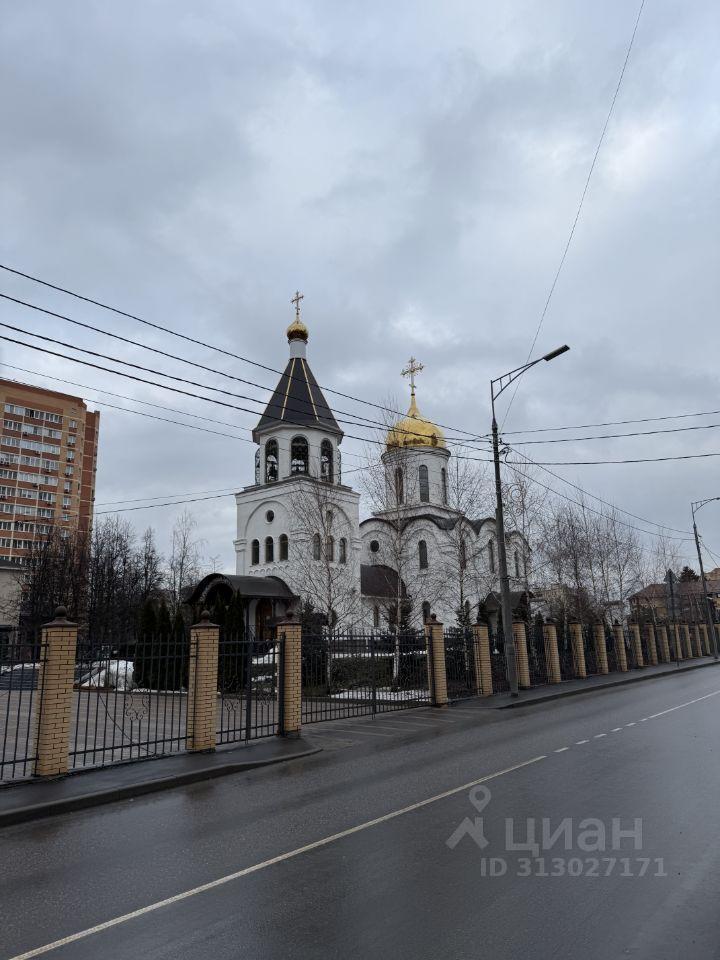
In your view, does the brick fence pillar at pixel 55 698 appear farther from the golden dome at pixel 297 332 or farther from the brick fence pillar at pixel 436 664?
the golden dome at pixel 297 332

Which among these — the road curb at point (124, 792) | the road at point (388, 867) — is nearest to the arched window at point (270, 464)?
the road curb at point (124, 792)

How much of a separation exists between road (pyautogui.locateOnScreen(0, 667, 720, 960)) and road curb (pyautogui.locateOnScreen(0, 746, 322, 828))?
8.6 inches

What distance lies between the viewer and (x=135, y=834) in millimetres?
6402

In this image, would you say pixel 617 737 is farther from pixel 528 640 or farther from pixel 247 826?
pixel 528 640

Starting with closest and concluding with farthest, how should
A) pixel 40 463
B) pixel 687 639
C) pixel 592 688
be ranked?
pixel 592 688 < pixel 687 639 < pixel 40 463

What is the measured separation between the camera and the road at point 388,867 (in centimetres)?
380

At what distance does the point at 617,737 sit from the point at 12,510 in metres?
75.8

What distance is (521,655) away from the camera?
22.7m

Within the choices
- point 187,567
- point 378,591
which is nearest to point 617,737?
point 378,591

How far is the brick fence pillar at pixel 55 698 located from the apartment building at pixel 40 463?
66.2 m

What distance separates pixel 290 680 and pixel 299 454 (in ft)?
91.7

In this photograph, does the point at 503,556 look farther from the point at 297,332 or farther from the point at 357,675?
the point at 297,332

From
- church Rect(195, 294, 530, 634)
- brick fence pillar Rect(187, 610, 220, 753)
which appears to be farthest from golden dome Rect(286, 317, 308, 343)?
brick fence pillar Rect(187, 610, 220, 753)

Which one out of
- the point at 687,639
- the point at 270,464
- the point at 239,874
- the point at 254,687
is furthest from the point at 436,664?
the point at 687,639
